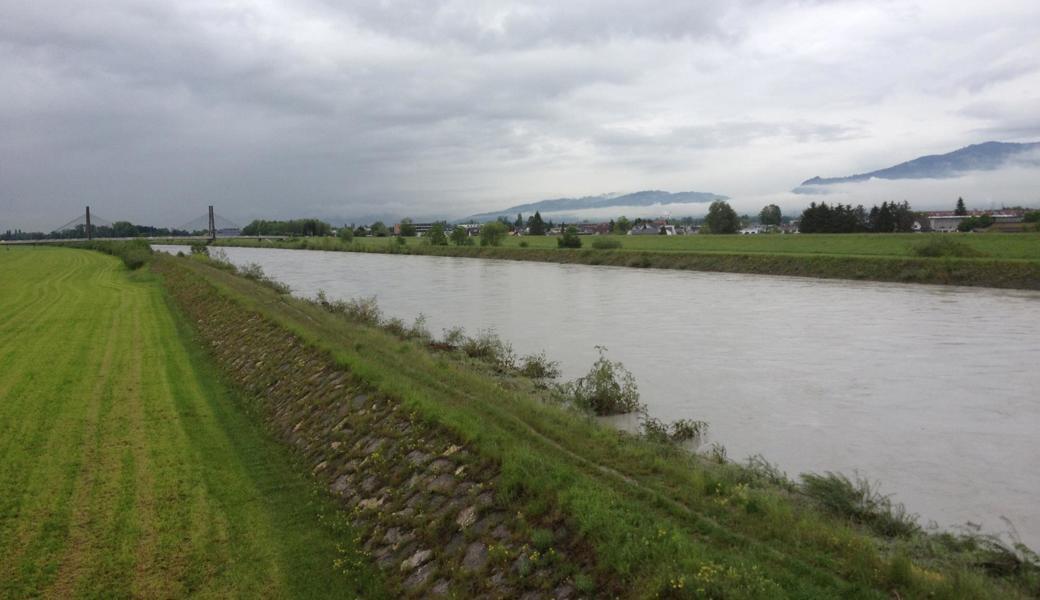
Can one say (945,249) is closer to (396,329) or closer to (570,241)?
(396,329)

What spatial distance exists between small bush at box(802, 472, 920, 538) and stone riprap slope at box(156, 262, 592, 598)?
10.8ft

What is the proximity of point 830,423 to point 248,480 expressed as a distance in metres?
8.84

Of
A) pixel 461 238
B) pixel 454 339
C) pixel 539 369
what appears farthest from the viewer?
pixel 461 238

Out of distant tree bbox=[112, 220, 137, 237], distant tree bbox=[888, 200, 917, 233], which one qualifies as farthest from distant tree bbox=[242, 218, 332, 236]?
distant tree bbox=[888, 200, 917, 233]

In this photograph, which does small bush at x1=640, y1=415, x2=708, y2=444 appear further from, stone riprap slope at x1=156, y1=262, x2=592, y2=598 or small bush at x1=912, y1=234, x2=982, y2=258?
small bush at x1=912, y1=234, x2=982, y2=258

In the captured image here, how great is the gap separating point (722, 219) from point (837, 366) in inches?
3663

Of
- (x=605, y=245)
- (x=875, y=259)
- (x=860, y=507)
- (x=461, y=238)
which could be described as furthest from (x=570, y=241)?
(x=860, y=507)

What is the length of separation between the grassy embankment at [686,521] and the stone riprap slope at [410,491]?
20cm

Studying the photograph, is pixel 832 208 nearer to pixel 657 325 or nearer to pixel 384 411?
pixel 657 325

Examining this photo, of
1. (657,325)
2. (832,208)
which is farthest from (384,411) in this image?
(832,208)

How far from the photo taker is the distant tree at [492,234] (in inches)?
2862

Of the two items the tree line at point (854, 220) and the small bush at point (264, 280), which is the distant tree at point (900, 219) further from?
the small bush at point (264, 280)

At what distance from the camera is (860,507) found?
673 centimetres

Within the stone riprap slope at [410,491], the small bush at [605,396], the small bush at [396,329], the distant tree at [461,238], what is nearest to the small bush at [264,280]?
the small bush at [396,329]
